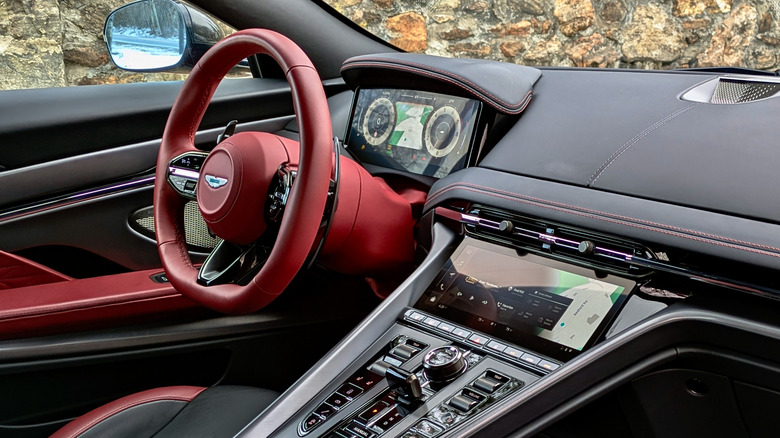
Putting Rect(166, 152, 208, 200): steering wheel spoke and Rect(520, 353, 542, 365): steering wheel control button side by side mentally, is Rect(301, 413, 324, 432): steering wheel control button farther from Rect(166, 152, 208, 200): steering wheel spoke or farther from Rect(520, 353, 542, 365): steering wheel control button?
Rect(166, 152, 208, 200): steering wheel spoke

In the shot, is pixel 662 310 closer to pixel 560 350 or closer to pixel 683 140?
pixel 560 350

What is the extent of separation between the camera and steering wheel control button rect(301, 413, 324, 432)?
1.07 m

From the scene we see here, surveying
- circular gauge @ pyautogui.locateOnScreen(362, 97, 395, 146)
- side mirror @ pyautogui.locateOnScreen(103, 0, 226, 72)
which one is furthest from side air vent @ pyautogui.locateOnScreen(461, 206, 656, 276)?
side mirror @ pyautogui.locateOnScreen(103, 0, 226, 72)

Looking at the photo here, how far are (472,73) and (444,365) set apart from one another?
628 millimetres

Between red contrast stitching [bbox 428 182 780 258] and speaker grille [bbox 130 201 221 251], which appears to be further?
speaker grille [bbox 130 201 221 251]

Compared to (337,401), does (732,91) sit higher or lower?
higher

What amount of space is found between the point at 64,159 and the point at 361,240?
0.82m

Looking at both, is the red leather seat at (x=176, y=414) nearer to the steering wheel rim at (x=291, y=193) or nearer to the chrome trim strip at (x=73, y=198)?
the steering wheel rim at (x=291, y=193)

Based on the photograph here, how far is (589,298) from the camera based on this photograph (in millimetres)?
1055

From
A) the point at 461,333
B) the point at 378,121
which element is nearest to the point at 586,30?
the point at 378,121

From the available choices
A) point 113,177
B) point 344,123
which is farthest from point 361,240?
point 113,177

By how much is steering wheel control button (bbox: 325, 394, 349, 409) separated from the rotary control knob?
5.7 inches

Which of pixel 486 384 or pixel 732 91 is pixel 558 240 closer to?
pixel 486 384

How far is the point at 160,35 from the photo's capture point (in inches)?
68.1
